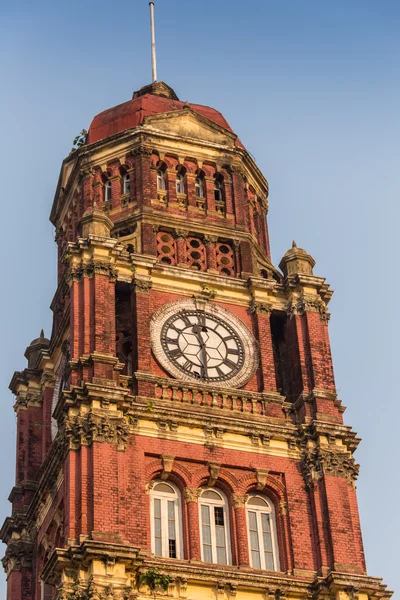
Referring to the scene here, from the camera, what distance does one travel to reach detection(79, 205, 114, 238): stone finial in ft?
181

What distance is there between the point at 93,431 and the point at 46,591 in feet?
19.3

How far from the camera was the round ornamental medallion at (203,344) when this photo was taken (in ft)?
176

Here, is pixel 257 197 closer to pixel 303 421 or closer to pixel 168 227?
pixel 168 227

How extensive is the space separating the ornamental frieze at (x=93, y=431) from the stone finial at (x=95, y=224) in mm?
8020

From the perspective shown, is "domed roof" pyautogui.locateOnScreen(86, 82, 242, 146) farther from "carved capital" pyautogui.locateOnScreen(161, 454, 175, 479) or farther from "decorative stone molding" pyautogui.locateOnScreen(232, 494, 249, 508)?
"decorative stone molding" pyautogui.locateOnScreen(232, 494, 249, 508)

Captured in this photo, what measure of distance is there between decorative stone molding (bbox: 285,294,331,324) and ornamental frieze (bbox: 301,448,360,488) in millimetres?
6005

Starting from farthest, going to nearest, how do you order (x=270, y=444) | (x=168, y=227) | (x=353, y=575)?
(x=168, y=227)
(x=270, y=444)
(x=353, y=575)

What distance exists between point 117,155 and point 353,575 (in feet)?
65.6

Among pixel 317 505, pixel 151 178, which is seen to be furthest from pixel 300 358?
pixel 151 178

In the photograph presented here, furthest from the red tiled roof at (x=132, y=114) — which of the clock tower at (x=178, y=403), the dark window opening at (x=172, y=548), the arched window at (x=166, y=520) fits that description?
the dark window opening at (x=172, y=548)

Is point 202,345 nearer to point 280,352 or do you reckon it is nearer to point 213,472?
→ point 280,352

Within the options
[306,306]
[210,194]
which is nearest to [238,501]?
[306,306]

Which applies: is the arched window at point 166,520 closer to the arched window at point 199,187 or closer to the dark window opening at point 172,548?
the dark window opening at point 172,548

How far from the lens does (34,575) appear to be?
5294 cm
